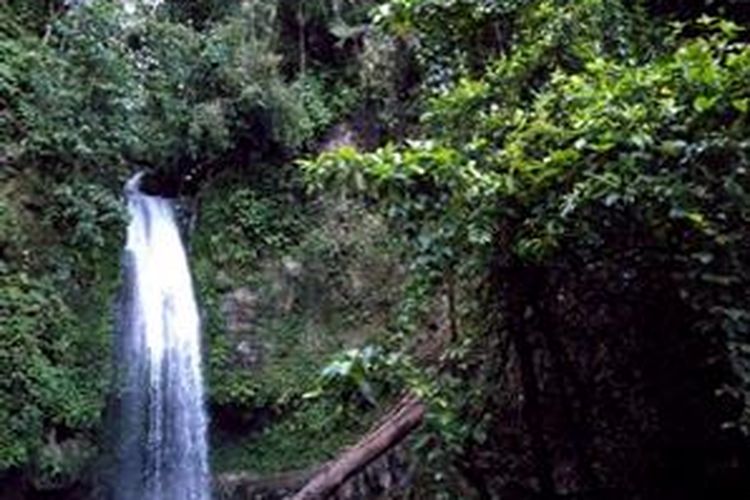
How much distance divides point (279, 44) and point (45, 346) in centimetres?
631

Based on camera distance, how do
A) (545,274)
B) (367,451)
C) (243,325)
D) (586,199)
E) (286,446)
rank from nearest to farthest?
1. (586,199)
2. (545,274)
3. (367,451)
4. (286,446)
5. (243,325)

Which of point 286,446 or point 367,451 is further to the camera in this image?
point 286,446

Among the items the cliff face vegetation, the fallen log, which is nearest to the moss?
the cliff face vegetation

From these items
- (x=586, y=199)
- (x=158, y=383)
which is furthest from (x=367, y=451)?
(x=158, y=383)

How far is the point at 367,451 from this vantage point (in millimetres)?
4887

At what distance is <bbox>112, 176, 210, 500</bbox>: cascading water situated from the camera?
11.5 metres

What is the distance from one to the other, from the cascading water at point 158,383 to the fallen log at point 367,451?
708 centimetres

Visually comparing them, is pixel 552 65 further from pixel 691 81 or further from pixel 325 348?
pixel 325 348

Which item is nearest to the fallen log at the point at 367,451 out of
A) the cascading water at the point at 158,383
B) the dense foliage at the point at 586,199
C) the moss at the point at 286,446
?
the dense foliage at the point at 586,199

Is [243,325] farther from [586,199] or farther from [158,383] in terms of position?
[586,199]

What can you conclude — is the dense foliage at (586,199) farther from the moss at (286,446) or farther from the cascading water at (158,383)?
the cascading water at (158,383)

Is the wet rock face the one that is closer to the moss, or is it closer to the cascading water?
the cascading water

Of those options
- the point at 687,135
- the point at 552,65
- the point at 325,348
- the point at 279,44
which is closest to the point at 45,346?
the point at 325,348

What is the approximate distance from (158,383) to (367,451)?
756 centimetres
